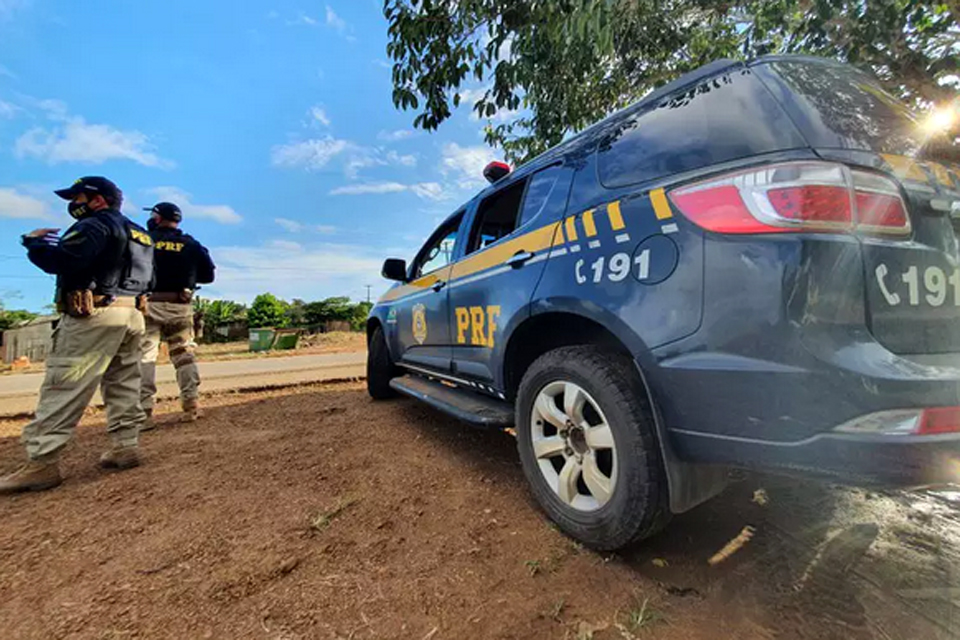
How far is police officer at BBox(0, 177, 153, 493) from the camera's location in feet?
7.75

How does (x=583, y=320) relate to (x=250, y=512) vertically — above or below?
above

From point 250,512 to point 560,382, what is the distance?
5.29 ft

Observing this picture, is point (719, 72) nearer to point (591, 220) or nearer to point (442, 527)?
point (591, 220)

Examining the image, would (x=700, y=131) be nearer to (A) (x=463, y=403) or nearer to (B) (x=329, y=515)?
(A) (x=463, y=403)

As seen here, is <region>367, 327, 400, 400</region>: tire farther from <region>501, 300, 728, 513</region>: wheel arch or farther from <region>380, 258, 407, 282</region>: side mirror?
<region>501, 300, 728, 513</region>: wheel arch

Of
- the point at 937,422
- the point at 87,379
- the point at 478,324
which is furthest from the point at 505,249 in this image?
the point at 87,379

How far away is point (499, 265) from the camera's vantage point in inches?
91.3

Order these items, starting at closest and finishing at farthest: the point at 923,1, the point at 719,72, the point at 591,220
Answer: the point at 719,72, the point at 591,220, the point at 923,1

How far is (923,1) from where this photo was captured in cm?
339

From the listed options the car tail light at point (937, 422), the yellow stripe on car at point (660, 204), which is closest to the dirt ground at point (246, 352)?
the yellow stripe on car at point (660, 204)

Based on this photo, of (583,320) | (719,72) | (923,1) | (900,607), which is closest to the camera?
(900,607)

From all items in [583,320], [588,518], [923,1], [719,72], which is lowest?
[588,518]

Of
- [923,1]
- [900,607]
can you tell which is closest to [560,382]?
[900,607]

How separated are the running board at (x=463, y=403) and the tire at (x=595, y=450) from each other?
217 millimetres
